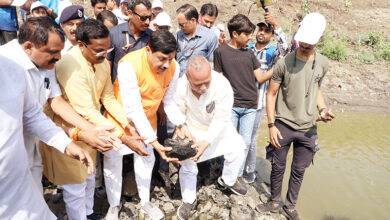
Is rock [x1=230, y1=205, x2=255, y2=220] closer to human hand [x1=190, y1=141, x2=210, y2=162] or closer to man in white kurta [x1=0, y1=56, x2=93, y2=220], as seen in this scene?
human hand [x1=190, y1=141, x2=210, y2=162]

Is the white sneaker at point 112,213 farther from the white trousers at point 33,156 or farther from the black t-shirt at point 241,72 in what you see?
the black t-shirt at point 241,72

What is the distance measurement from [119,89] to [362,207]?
3555 millimetres

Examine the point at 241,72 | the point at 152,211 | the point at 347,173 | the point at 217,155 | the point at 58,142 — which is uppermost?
the point at 241,72

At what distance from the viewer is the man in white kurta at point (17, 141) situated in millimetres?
1292

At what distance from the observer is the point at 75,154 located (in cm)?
167

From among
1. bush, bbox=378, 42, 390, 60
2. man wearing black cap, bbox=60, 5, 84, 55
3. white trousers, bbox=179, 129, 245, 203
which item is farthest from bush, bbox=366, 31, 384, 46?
man wearing black cap, bbox=60, 5, 84, 55

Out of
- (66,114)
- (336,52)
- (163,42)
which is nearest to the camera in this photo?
(66,114)

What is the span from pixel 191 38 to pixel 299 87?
5.35 feet

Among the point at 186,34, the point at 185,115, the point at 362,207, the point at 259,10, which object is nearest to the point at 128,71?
the point at 185,115

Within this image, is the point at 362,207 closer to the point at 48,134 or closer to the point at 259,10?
the point at 48,134

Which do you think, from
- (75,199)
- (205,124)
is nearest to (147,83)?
(205,124)

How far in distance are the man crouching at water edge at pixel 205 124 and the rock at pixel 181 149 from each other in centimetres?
9

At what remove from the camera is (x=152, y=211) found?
2.83m

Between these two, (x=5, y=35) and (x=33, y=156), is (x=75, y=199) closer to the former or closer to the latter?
(x=33, y=156)
